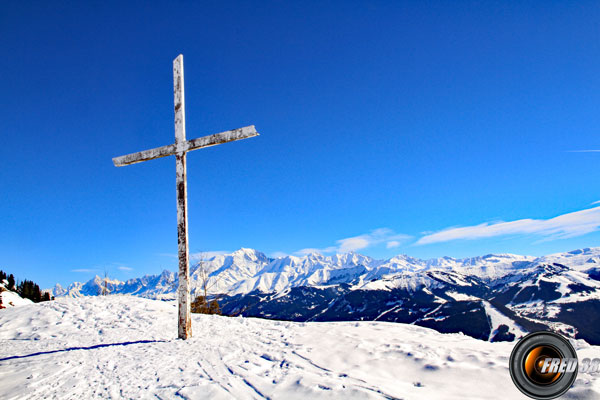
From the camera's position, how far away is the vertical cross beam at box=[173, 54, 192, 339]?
28.6 ft

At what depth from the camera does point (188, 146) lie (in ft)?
32.0

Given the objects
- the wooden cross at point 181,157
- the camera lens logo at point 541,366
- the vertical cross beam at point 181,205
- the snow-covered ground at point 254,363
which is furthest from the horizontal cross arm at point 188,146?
the camera lens logo at point 541,366

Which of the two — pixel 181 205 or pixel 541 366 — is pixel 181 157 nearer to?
pixel 181 205

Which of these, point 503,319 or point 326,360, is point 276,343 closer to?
point 326,360

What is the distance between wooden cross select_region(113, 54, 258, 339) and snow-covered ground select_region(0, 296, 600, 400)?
3.11ft

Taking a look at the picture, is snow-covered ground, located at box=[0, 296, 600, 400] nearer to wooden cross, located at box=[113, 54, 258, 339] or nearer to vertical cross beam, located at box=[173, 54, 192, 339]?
vertical cross beam, located at box=[173, 54, 192, 339]

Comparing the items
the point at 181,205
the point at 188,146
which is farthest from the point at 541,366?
the point at 188,146

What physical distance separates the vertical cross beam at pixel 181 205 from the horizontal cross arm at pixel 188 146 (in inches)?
6.8

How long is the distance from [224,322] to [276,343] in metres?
3.95

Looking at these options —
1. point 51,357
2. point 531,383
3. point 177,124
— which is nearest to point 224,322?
point 51,357

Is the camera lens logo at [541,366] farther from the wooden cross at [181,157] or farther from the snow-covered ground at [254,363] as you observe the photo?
the wooden cross at [181,157]

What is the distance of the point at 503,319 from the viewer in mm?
184125

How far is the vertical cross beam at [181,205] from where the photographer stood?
28.6ft

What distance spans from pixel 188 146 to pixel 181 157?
0.41m
